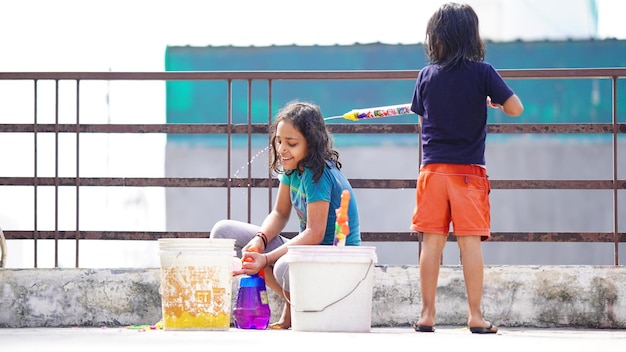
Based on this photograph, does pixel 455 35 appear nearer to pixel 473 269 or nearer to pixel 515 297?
pixel 473 269

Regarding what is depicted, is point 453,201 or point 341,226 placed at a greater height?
point 453,201

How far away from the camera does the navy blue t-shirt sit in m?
4.89

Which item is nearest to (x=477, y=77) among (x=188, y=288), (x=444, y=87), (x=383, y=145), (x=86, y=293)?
(x=444, y=87)

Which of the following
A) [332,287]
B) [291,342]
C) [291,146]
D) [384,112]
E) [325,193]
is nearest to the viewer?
[291,342]

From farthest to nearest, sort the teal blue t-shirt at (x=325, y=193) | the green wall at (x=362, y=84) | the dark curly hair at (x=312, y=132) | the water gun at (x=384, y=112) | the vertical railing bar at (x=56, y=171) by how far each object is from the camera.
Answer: the green wall at (x=362, y=84) → the vertical railing bar at (x=56, y=171) → the water gun at (x=384, y=112) → the dark curly hair at (x=312, y=132) → the teal blue t-shirt at (x=325, y=193)

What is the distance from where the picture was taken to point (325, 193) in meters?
5.13

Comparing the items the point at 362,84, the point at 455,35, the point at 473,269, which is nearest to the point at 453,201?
the point at 473,269

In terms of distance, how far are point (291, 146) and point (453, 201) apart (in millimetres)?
849

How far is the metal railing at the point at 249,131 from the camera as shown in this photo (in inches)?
247

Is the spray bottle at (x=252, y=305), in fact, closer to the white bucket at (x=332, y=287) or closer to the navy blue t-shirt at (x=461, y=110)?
the white bucket at (x=332, y=287)

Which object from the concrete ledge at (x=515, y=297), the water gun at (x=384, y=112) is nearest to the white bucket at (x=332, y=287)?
the water gun at (x=384, y=112)

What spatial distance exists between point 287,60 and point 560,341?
10.2 meters

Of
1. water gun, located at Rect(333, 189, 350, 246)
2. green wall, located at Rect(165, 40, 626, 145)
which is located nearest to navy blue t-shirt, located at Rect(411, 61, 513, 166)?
water gun, located at Rect(333, 189, 350, 246)

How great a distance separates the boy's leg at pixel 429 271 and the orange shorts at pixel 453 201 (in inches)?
1.9
